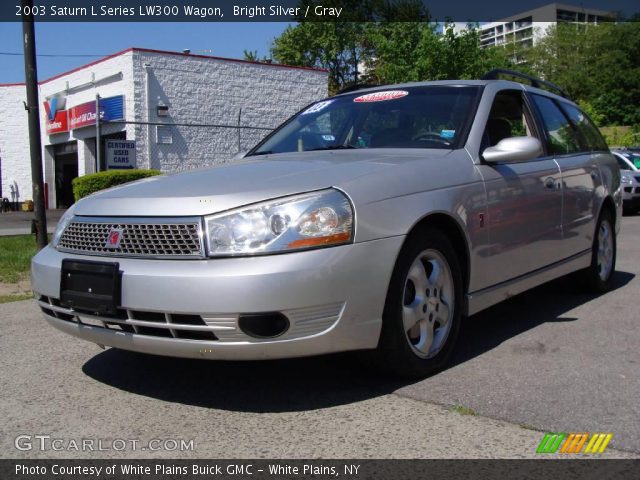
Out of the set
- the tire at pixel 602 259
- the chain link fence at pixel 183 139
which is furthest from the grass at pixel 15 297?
the chain link fence at pixel 183 139

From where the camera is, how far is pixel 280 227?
3.03 m

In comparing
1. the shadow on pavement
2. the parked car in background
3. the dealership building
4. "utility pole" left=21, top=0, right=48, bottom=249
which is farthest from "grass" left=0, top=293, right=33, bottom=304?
the parked car in background

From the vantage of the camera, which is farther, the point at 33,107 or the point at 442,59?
the point at 442,59

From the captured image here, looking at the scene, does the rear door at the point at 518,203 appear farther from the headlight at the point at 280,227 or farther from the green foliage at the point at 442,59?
the green foliage at the point at 442,59

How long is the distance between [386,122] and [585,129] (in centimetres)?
249

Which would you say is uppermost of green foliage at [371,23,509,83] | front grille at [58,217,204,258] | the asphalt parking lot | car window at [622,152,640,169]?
green foliage at [371,23,509,83]

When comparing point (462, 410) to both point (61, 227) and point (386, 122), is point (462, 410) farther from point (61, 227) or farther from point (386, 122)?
point (61, 227)

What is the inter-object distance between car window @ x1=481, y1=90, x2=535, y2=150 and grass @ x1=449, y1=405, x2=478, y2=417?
1.73 m

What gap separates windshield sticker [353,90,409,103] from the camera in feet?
15.3

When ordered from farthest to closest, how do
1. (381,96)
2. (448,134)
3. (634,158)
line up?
1. (634,158)
2. (381,96)
3. (448,134)

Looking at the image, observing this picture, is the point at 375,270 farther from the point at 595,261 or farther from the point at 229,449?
the point at 595,261

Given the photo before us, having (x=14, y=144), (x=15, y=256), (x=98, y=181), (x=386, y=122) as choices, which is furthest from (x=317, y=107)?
(x=14, y=144)

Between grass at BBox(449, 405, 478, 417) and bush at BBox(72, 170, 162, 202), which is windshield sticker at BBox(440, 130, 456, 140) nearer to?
grass at BBox(449, 405, 478, 417)
